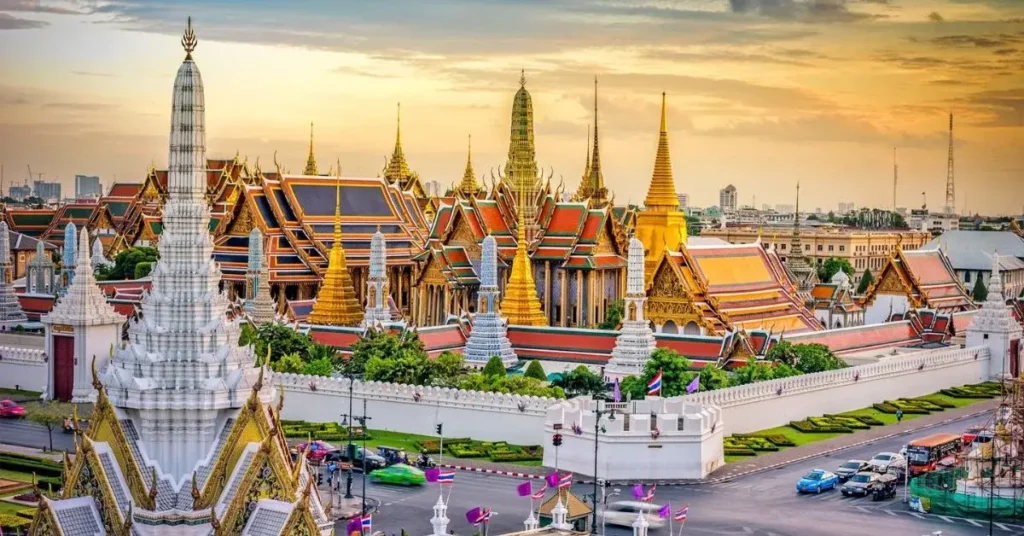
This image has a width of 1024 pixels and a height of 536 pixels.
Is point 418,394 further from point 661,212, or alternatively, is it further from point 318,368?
point 661,212

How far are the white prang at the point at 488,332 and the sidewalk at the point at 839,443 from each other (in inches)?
510

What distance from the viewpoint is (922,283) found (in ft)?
230

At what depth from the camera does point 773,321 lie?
58.1m

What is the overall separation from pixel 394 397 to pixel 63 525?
22112mm

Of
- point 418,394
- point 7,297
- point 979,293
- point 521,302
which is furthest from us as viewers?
point 979,293

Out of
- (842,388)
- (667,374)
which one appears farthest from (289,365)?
(842,388)

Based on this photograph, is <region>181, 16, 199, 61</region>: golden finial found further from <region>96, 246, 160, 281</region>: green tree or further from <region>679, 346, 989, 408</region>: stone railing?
<region>96, 246, 160, 281</region>: green tree

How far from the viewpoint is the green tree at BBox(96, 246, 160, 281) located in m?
80.4

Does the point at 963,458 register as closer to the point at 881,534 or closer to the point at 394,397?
the point at 881,534

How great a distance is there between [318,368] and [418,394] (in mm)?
5054

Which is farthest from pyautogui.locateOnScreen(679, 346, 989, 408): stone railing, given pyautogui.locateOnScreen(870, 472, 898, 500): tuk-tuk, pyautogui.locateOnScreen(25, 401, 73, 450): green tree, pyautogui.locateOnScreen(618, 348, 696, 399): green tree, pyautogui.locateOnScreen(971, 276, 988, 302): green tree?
pyautogui.locateOnScreen(971, 276, 988, 302): green tree

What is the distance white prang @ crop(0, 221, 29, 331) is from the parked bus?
127ft

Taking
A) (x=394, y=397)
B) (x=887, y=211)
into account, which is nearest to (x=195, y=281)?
(x=394, y=397)

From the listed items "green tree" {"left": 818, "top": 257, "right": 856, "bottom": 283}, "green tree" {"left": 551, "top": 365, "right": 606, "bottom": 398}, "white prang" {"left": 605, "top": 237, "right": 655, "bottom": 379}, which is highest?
"green tree" {"left": 818, "top": 257, "right": 856, "bottom": 283}
